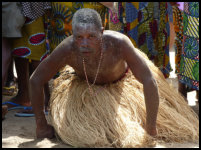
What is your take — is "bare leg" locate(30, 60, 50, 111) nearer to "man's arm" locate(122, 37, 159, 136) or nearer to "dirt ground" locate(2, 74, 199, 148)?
"dirt ground" locate(2, 74, 199, 148)

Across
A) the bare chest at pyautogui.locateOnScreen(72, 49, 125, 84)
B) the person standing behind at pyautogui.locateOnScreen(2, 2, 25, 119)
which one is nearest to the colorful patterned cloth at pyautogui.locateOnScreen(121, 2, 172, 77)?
the bare chest at pyautogui.locateOnScreen(72, 49, 125, 84)

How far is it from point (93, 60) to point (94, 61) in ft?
0.04

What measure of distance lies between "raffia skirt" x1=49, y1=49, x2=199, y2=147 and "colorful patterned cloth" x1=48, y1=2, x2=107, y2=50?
596mm

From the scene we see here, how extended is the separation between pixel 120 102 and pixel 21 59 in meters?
1.32

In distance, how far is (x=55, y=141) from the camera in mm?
3277

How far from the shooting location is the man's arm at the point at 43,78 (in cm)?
322

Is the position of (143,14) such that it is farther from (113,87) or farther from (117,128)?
(117,128)

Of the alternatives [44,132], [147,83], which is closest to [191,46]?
[147,83]

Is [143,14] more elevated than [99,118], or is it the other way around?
[143,14]

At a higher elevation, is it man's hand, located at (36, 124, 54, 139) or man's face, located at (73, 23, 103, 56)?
man's face, located at (73, 23, 103, 56)

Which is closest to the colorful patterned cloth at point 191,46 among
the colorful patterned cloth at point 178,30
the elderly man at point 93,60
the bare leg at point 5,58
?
the colorful patterned cloth at point 178,30

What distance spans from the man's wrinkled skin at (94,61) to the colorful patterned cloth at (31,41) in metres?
0.81

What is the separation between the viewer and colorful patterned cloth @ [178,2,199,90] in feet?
12.8

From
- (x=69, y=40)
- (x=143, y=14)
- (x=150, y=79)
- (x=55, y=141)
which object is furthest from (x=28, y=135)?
(x=143, y=14)
